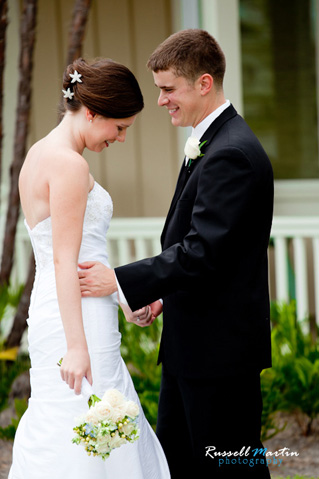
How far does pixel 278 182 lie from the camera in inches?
250

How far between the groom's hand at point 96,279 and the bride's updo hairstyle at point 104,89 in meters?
0.57

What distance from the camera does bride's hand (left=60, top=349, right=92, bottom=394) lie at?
98.8 inches

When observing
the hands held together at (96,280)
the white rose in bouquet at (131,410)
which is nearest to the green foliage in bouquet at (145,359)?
the hands held together at (96,280)

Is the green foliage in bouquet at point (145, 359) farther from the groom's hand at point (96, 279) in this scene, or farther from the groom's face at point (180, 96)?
the groom's face at point (180, 96)

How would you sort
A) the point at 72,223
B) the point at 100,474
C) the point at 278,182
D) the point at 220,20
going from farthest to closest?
the point at 278,182 < the point at 220,20 < the point at 100,474 < the point at 72,223

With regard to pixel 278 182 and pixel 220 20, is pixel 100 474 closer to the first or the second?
pixel 220 20

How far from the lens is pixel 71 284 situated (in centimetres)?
254

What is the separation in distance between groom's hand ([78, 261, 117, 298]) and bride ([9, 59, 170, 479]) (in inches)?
2.0

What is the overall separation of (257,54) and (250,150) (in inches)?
160

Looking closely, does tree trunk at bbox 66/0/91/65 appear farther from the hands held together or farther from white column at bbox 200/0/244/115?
the hands held together

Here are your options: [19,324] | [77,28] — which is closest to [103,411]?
[19,324]

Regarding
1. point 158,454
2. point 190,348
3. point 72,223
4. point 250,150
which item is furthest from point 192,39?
point 158,454

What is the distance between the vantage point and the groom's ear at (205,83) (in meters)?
2.76

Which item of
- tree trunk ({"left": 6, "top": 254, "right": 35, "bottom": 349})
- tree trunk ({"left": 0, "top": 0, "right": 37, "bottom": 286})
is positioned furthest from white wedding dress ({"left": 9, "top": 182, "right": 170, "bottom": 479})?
tree trunk ({"left": 0, "top": 0, "right": 37, "bottom": 286})
